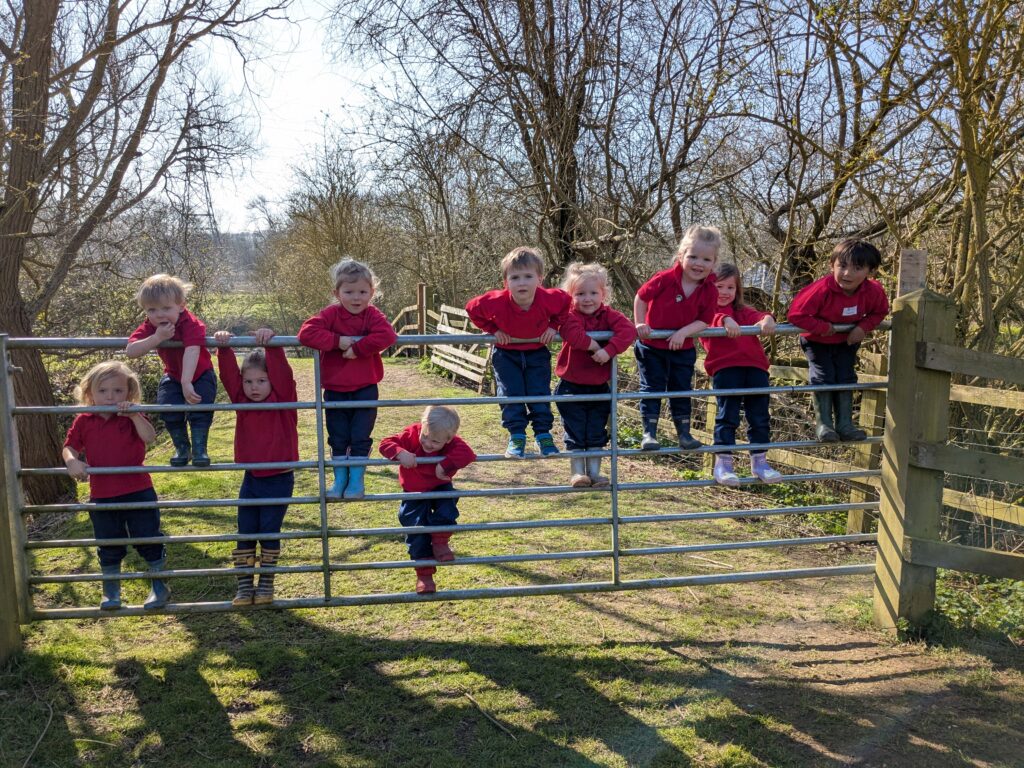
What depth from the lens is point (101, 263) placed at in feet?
27.2

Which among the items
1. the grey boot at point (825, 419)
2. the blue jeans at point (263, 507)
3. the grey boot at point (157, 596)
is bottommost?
the grey boot at point (157, 596)

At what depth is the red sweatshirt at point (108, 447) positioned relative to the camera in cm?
353

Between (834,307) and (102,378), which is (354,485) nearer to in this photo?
(102,378)

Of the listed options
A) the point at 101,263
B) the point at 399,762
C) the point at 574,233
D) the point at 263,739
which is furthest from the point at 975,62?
the point at 101,263

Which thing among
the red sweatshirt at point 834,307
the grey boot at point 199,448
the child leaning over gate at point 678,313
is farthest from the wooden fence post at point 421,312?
the red sweatshirt at point 834,307

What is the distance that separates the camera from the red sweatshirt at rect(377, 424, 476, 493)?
3568mm

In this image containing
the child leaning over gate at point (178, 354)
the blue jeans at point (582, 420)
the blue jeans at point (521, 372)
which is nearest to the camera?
the child leaning over gate at point (178, 354)

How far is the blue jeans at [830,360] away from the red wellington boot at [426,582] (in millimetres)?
2424

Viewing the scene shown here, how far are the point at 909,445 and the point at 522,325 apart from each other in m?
2.18

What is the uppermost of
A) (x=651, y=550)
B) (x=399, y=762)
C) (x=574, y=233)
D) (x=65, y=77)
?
(x=65, y=77)

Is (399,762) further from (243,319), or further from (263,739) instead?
(243,319)

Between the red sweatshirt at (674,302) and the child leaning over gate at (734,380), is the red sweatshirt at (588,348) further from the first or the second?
the child leaning over gate at (734,380)

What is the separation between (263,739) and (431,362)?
1416 centimetres

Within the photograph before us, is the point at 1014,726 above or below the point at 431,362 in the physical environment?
below
